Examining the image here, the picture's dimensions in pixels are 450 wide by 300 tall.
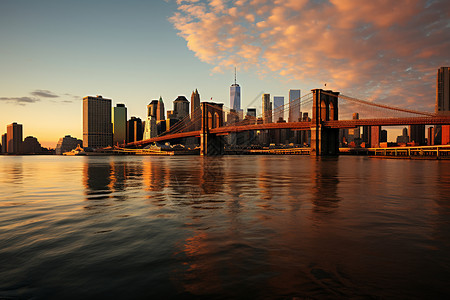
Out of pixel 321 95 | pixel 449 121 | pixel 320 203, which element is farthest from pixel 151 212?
pixel 321 95

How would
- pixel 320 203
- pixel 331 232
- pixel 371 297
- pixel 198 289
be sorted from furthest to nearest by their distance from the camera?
pixel 320 203, pixel 331 232, pixel 198 289, pixel 371 297

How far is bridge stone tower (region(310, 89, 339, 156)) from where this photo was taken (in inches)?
3581

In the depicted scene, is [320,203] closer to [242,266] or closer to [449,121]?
[242,266]

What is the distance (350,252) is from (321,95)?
100278 millimetres

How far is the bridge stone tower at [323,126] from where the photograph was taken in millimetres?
90969

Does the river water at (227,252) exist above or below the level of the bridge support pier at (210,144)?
below

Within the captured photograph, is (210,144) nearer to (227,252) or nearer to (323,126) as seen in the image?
(323,126)

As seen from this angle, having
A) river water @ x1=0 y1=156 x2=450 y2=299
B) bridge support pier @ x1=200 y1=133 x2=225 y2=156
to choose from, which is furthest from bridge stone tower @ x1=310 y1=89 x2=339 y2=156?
river water @ x1=0 y1=156 x2=450 y2=299

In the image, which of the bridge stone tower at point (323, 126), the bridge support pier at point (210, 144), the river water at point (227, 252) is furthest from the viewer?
the bridge support pier at point (210, 144)

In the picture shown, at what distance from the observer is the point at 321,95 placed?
99.0 m

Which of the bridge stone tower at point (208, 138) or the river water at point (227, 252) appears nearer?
the river water at point (227, 252)

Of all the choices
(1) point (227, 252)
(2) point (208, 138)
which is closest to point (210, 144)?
(2) point (208, 138)

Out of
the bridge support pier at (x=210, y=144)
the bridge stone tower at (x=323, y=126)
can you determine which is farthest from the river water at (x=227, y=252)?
the bridge support pier at (x=210, y=144)

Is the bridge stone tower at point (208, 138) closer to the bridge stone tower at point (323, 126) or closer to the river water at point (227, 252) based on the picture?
the bridge stone tower at point (323, 126)
